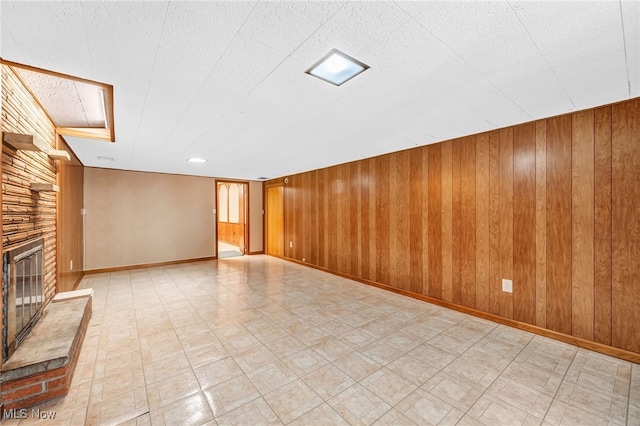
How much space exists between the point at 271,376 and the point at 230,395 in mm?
327

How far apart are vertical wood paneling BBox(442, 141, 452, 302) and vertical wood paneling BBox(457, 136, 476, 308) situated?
13 cm

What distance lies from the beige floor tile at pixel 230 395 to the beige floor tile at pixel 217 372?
0.18ft

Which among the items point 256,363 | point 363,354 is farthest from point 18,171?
point 363,354

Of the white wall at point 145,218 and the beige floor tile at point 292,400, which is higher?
the white wall at point 145,218

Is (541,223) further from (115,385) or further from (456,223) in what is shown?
(115,385)

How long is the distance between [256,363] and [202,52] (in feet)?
7.71

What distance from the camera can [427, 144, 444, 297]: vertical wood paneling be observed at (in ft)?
11.9

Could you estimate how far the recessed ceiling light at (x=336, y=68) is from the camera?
1.62m

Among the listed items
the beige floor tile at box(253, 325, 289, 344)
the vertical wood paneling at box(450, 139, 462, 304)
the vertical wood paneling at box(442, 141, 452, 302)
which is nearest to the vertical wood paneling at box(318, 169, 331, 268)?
the vertical wood paneling at box(442, 141, 452, 302)

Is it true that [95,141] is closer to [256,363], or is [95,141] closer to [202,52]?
[202,52]

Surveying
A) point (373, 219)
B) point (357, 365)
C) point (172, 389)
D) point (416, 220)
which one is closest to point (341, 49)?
point (357, 365)

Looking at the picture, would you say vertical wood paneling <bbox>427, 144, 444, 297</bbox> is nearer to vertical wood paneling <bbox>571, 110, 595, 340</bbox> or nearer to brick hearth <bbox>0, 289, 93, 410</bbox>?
vertical wood paneling <bbox>571, 110, 595, 340</bbox>

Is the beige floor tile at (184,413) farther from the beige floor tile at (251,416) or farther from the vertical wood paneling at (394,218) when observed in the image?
the vertical wood paneling at (394,218)

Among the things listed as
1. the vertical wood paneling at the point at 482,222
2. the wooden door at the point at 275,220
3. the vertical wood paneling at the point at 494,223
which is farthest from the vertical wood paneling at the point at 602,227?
the wooden door at the point at 275,220
